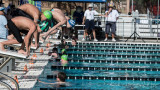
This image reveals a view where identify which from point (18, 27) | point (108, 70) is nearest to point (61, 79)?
point (18, 27)

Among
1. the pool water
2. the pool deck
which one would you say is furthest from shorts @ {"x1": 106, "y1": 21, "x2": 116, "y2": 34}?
the pool deck

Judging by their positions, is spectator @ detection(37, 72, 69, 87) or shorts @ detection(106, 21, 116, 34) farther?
shorts @ detection(106, 21, 116, 34)

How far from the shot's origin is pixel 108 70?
355 inches

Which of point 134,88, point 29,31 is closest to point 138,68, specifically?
point 134,88

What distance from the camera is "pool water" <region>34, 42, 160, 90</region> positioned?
24.0 feet

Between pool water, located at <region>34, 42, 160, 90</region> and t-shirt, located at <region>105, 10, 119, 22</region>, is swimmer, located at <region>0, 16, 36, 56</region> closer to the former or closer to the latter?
pool water, located at <region>34, 42, 160, 90</region>

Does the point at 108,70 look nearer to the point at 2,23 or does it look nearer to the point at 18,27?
the point at 18,27

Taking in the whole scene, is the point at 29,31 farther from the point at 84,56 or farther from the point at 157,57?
the point at 157,57

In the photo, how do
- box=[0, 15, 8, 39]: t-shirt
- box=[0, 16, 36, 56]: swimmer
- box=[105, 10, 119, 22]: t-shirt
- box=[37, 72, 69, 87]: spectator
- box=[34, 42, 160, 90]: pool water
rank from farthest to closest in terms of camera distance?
1. box=[105, 10, 119, 22]: t-shirt
2. box=[34, 42, 160, 90]: pool water
3. box=[37, 72, 69, 87]: spectator
4. box=[0, 16, 36, 56]: swimmer
5. box=[0, 15, 8, 39]: t-shirt

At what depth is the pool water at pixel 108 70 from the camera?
7.31 meters

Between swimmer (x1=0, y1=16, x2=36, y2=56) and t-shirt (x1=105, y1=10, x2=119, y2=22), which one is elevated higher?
t-shirt (x1=105, y1=10, x2=119, y2=22)

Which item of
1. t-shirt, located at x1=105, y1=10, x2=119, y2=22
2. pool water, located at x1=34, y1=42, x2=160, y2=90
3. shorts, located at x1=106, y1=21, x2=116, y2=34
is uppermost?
t-shirt, located at x1=105, y1=10, x2=119, y2=22

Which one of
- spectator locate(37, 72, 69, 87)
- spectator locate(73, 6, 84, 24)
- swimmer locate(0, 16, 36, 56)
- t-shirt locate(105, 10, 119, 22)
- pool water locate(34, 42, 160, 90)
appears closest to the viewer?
swimmer locate(0, 16, 36, 56)

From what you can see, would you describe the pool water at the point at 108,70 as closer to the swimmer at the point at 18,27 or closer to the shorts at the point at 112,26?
the swimmer at the point at 18,27
